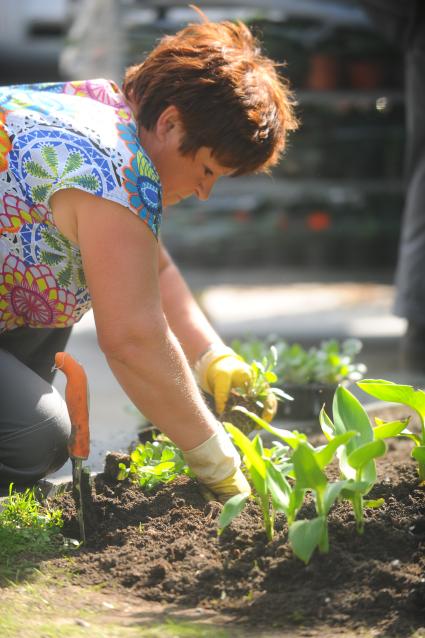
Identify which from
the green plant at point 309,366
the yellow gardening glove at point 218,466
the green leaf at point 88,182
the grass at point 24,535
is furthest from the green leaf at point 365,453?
the green plant at point 309,366

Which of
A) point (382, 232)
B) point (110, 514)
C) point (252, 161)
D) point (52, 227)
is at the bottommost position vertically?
point (382, 232)

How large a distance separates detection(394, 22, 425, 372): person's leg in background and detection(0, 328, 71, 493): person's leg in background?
2.28 metres

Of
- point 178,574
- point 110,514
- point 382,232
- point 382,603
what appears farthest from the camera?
point 382,232

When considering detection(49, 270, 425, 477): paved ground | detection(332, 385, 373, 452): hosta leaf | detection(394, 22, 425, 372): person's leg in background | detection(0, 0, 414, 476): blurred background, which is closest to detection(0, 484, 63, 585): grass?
detection(49, 270, 425, 477): paved ground

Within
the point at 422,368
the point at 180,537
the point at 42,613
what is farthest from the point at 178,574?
the point at 422,368

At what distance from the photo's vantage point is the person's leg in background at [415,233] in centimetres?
446

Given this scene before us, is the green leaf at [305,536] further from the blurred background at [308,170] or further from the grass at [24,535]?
the blurred background at [308,170]

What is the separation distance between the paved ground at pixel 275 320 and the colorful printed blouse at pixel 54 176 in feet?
2.06

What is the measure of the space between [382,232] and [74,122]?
5751 mm

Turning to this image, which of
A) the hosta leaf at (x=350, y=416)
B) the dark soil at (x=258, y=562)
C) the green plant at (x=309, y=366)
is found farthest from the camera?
the green plant at (x=309, y=366)

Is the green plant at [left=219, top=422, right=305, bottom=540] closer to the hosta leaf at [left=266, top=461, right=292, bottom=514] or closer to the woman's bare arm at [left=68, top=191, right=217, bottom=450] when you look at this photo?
the hosta leaf at [left=266, top=461, right=292, bottom=514]

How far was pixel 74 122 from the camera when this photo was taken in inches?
89.1

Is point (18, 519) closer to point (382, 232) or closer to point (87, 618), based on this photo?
point (87, 618)

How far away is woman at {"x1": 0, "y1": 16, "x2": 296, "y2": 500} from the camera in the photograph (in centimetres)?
213
